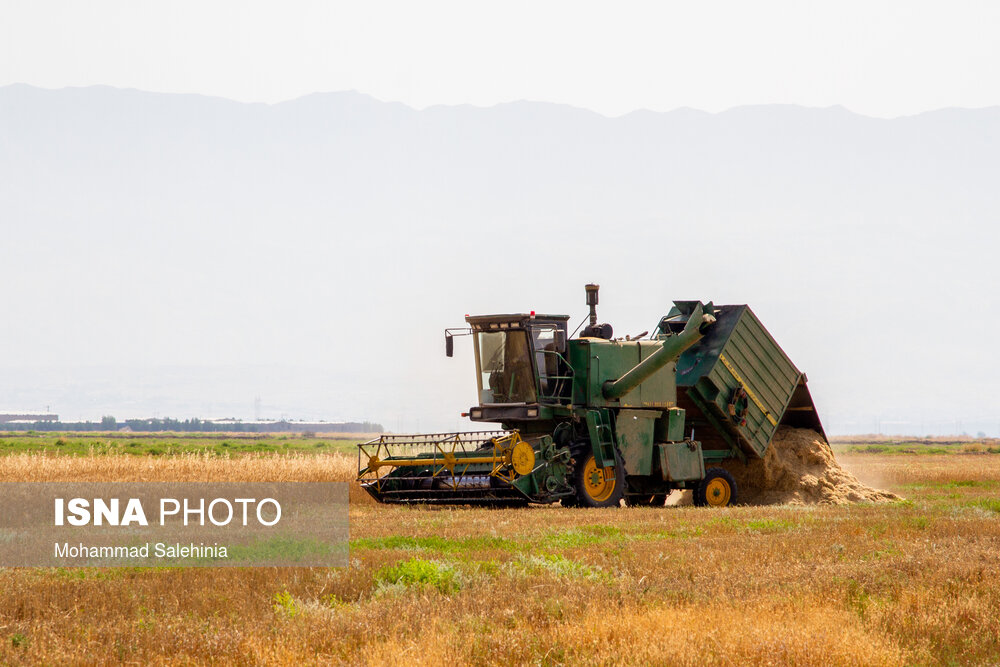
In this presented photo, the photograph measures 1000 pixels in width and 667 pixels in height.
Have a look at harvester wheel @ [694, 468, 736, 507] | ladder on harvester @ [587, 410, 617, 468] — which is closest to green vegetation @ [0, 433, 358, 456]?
ladder on harvester @ [587, 410, 617, 468]

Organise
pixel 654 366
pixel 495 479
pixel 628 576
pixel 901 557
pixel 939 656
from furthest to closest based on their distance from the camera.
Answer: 1. pixel 654 366
2. pixel 495 479
3. pixel 901 557
4. pixel 628 576
5. pixel 939 656

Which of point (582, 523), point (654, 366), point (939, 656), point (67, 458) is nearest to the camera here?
point (939, 656)

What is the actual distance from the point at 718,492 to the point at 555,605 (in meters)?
15.3

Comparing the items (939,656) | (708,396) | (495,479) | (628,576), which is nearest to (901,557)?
(628,576)

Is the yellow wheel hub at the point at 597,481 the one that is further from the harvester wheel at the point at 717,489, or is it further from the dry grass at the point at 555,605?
the dry grass at the point at 555,605

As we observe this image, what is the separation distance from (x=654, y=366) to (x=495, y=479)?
3957 mm

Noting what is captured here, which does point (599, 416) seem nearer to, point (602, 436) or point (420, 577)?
point (602, 436)

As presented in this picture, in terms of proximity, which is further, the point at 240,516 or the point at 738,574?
the point at 240,516

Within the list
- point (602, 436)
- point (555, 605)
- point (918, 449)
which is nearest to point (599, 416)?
point (602, 436)

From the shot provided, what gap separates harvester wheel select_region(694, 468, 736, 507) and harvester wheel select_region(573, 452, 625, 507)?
2118 millimetres

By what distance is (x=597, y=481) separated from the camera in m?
21.8

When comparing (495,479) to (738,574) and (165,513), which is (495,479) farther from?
(738,574)

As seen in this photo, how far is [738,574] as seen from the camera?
35.1 ft

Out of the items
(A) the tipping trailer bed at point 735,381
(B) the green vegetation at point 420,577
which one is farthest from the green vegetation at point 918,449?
(B) the green vegetation at point 420,577
